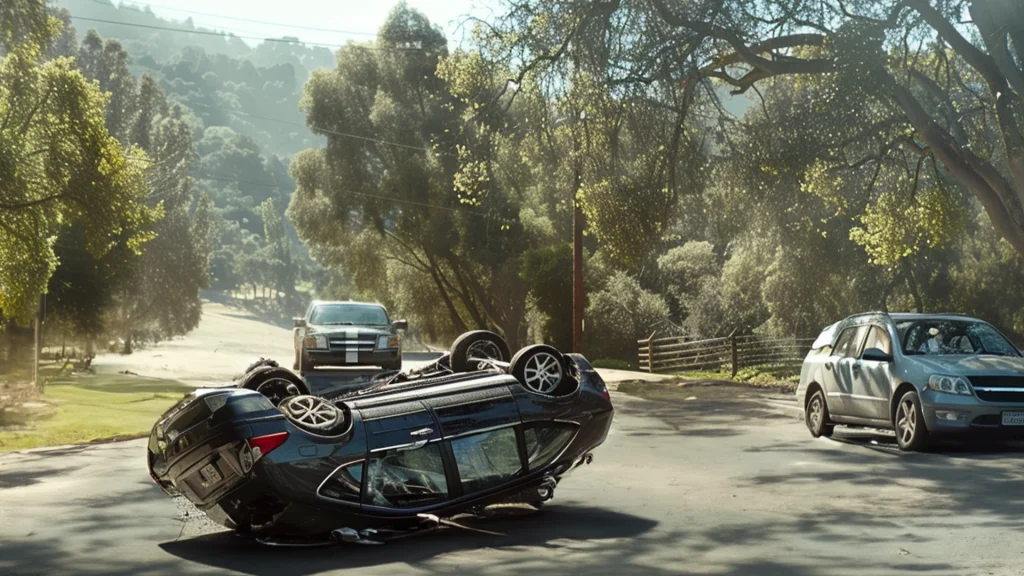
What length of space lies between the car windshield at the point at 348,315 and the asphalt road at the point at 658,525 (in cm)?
1185

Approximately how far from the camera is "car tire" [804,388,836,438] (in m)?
18.0

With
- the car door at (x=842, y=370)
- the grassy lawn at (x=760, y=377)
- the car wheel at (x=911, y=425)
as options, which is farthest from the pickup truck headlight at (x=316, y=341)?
the car wheel at (x=911, y=425)

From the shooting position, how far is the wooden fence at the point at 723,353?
128 feet

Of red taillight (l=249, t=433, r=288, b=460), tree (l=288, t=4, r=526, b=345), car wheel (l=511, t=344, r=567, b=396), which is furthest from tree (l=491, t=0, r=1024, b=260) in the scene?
tree (l=288, t=4, r=526, b=345)

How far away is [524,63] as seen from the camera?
908 inches

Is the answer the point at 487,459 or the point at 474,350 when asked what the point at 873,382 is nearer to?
the point at 474,350

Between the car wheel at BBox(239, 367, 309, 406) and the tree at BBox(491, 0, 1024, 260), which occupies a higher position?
the tree at BBox(491, 0, 1024, 260)

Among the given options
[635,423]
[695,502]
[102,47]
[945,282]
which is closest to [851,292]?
[945,282]

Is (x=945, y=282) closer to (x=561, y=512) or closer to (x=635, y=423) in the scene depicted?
(x=635, y=423)

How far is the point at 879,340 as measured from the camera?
17.0 metres

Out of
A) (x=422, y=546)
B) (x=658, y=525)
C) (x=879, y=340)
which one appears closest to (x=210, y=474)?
(x=422, y=546)

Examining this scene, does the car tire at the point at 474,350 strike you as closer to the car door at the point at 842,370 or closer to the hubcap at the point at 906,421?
the hubcap at the point at 906,421

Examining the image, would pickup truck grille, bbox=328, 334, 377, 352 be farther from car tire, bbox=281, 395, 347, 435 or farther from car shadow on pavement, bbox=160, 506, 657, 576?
car tire, bbox=281, 395, 347, 435

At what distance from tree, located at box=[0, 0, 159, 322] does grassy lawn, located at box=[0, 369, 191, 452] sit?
2516 mm
